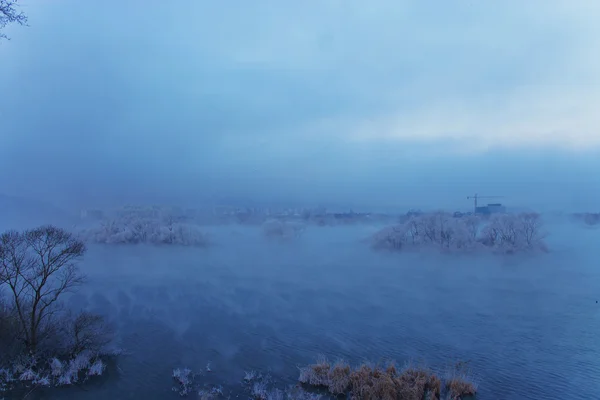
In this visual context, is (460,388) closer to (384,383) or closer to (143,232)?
(384,383)

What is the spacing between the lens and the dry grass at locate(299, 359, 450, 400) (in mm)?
11102

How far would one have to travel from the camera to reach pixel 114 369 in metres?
14.3

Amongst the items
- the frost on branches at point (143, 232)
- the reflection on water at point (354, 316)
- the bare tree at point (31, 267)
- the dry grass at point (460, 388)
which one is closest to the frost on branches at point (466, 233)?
the reflection on water at point (354, 316)

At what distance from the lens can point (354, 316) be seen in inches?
893

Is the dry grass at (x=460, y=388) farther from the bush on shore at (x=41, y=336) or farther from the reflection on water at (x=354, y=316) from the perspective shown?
the bush on shore at (x=41, y=336)

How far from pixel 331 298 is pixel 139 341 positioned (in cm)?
1446

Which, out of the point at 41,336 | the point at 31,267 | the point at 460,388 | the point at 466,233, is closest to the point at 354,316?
the point at 460,388

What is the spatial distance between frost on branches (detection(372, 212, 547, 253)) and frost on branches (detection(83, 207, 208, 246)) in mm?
29366

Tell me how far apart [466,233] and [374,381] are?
149 ft

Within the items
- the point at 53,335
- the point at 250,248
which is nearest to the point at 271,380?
the point at 53,335

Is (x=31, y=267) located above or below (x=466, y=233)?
above

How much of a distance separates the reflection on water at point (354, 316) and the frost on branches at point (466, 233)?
3.58 meters

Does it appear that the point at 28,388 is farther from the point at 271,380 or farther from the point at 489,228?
the point at 489,228

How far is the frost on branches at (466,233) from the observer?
162ft
